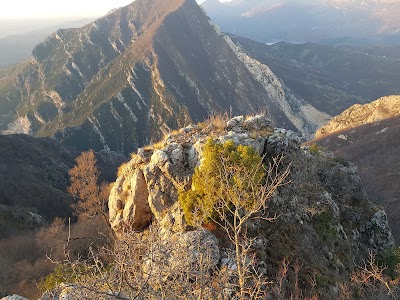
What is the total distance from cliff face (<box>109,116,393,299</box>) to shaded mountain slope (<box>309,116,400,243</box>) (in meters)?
24.8

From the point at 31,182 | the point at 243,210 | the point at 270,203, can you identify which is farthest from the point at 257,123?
the point at 31,182

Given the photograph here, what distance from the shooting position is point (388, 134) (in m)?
104

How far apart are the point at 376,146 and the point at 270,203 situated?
95.6 metres

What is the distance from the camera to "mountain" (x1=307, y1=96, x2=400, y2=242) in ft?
191

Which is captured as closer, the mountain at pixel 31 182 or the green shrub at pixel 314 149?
the green shrub at pixel 314 149

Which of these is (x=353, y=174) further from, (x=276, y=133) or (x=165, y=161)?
(x=165, y=161)

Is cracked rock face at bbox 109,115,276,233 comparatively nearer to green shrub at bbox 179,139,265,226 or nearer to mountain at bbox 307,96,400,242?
green shrub at bbox 179,139,265,226

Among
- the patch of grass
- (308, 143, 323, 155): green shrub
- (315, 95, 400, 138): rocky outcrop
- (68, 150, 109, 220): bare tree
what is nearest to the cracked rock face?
the patch of grass

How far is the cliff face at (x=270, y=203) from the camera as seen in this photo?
58.1ft

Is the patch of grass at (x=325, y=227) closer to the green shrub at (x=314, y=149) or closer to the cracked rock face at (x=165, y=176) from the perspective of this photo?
the cracked rock face at (x=165, y=176)

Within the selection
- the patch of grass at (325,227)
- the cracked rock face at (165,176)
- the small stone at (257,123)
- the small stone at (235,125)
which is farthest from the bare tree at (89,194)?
the patch of grass at (325,227)

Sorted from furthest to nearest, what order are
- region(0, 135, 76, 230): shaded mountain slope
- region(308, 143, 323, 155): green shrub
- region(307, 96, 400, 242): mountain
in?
region(0, 135, 76, 230): shaded mountain slope, region(307, 96, 400, 242): mountain, region(308, 143, 323, 155): green shrub

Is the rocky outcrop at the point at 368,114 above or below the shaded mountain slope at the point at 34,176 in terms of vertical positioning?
below

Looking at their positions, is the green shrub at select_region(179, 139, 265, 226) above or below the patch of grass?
above
